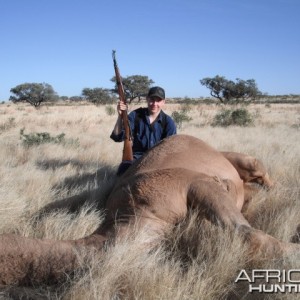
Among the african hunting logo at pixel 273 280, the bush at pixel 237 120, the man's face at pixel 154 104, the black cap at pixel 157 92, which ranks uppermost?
the black cap at pixel 157 92

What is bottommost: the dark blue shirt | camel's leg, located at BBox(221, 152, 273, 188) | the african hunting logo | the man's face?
the african hunting logo

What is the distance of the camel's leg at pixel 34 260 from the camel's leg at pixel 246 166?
301 centimetres

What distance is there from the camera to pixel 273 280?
2.54 m

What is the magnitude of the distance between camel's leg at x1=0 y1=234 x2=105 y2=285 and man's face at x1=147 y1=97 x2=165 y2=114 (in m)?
3.92

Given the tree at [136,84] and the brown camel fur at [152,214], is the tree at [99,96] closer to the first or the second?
the tree at [136,84]

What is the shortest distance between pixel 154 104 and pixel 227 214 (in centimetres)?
349

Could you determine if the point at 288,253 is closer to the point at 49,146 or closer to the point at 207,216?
the point at 207,216

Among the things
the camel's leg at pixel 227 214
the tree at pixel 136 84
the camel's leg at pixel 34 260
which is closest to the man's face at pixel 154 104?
the camel's leg at pixel 227 214

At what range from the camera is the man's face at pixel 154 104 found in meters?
6.13

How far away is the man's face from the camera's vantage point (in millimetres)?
6134

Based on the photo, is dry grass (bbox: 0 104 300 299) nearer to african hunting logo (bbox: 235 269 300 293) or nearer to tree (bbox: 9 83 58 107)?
african hunting logo (bbox: 235 269 300 293)

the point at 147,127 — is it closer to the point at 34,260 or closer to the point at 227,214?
the point at 227,214

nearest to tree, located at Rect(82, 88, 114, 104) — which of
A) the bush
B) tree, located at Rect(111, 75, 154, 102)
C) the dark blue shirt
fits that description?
tree, located at Rect(111, 75, 154, 102)

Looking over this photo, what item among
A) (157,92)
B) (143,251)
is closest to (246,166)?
(157,92)
